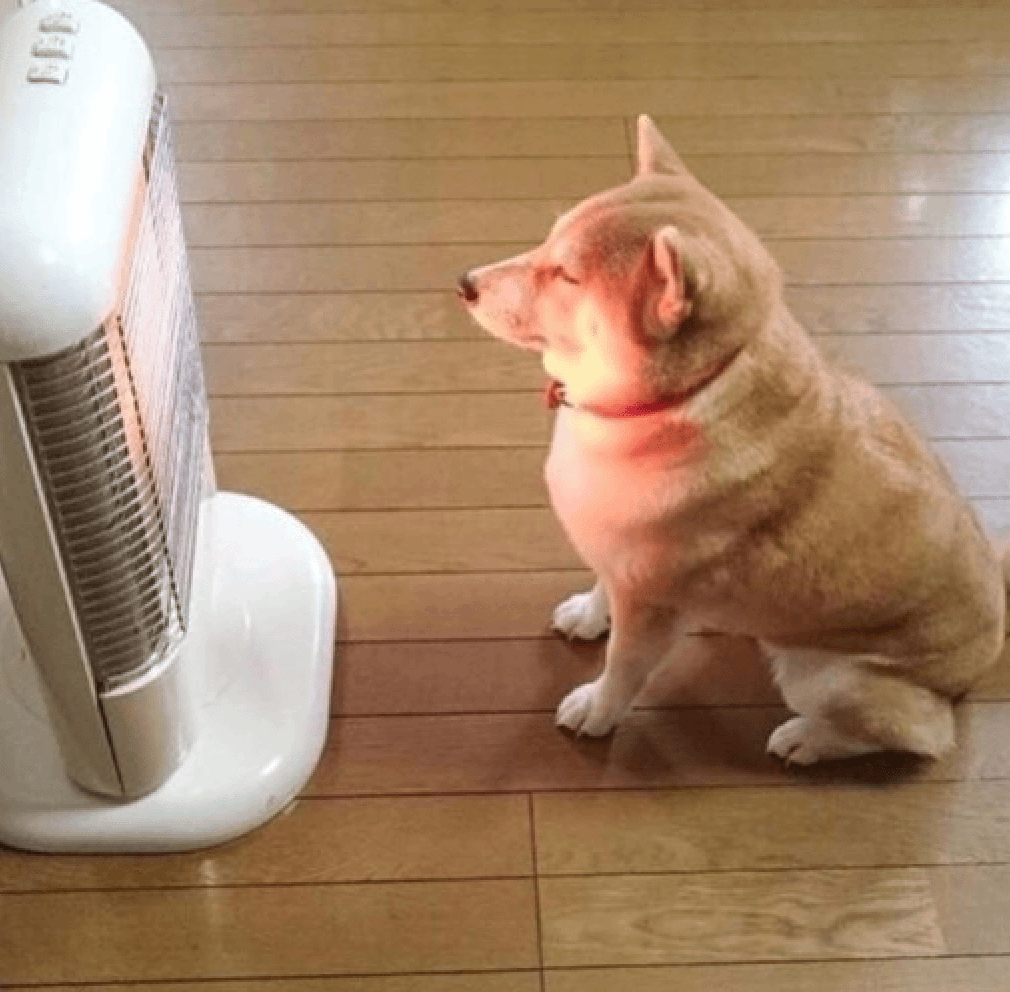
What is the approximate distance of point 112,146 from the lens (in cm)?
111

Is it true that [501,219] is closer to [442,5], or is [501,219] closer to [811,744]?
[442,5]

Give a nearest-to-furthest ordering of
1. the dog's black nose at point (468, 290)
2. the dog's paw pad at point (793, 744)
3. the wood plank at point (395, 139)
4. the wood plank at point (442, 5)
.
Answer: the dog's black nose at point (468, 290), the dog's paw pad at point (793, 744), the wood plank at point (395, 139), the wood plank at point (442, 5)

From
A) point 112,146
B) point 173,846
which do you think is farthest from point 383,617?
point 112,146

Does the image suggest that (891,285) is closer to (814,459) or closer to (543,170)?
(543,170)

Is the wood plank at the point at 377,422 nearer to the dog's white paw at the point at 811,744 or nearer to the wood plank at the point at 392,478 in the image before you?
the wood plank at the point at 392,478

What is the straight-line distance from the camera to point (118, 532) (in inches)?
47.5

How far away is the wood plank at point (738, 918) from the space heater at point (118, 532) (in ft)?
1.13

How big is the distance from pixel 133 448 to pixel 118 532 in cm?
7

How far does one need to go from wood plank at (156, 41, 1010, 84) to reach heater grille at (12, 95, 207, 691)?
4.18ft

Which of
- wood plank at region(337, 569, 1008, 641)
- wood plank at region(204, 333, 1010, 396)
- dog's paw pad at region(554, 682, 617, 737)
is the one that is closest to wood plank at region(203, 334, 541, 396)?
wood plank at region(204, 333, 1010, 396)

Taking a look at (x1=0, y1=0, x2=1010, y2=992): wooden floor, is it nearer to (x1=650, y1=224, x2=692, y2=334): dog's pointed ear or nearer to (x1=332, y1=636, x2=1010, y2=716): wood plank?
(x1=332, y1=636, x2=1010, y2=716): wood plank

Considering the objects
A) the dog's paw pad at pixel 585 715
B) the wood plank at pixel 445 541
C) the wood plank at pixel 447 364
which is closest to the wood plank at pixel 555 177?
the wood plank at pixel 447 364

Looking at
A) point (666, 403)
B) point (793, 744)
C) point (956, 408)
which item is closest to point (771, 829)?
point (793, 744)

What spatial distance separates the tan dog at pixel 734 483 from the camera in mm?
1248
